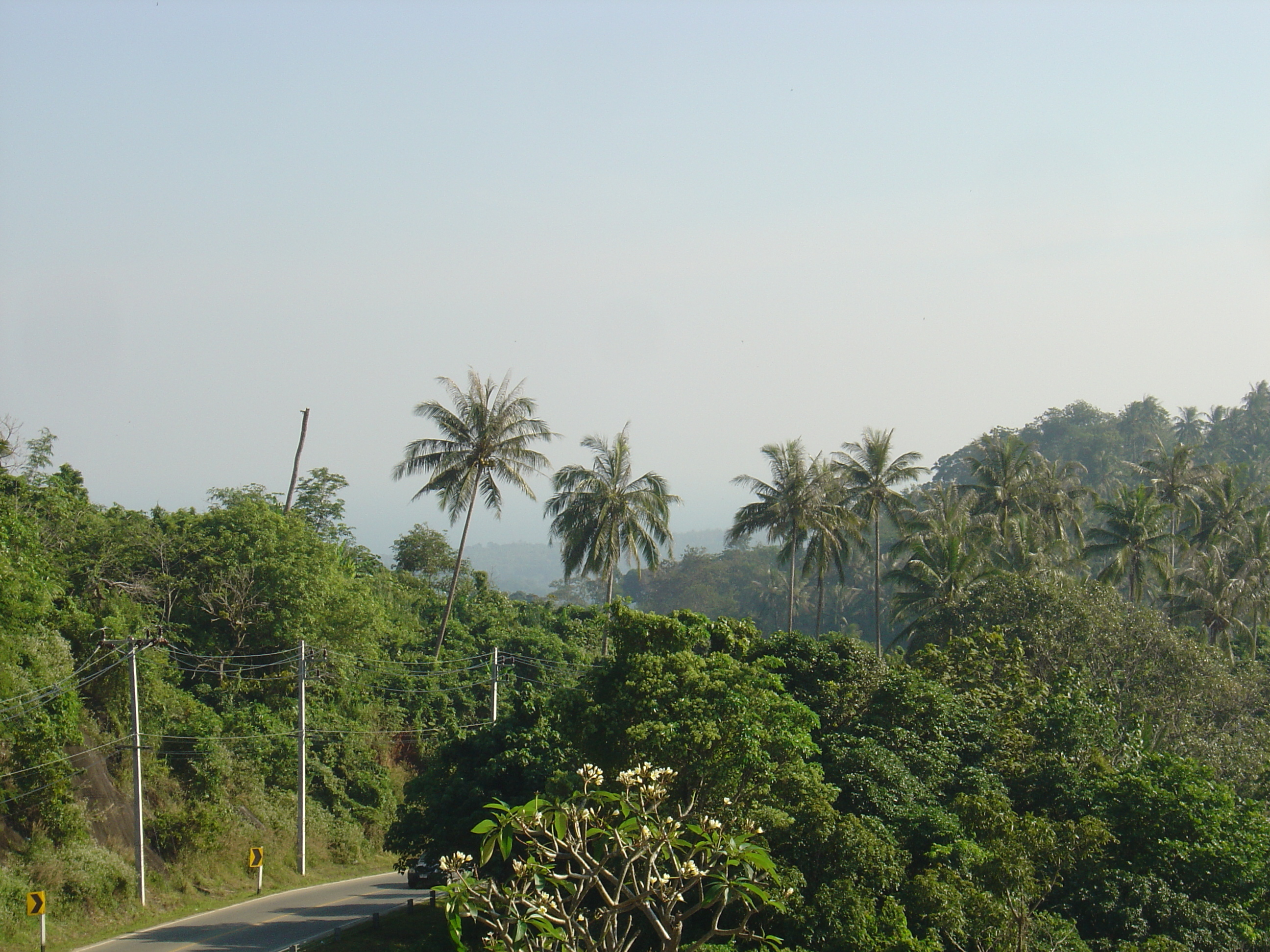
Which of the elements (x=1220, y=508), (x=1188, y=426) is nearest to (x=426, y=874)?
(x=1220, y=508)

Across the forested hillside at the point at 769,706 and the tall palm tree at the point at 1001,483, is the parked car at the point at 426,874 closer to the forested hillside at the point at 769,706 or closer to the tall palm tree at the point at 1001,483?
the forested hillside at the point at 769,706

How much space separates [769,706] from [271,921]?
1505 cm

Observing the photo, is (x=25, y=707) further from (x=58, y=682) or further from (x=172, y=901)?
(x=172, y=901)

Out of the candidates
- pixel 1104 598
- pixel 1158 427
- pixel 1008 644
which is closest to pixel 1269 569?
pixel 1104 598

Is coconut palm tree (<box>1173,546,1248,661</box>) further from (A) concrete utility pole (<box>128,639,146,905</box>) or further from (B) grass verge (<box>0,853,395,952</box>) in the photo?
(A) concrete utility pole (<box>128,639,146,905</box>)

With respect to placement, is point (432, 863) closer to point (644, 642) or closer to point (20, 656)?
point (644, 642)

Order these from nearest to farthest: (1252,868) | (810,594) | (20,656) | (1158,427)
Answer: (1252,868) → (20,656) → (810,594) → (1158,427)

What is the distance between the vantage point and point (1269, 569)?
4419 centimetres

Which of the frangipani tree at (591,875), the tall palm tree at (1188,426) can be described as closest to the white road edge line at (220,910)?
the frangipani tree at (591,875)

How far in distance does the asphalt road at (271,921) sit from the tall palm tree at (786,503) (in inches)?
760

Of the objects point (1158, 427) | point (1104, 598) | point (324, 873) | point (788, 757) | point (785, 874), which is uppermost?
point (1158, 427)

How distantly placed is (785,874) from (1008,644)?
16668mm

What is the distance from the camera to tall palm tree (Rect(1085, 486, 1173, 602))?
140 ft

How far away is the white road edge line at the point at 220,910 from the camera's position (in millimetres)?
23848
